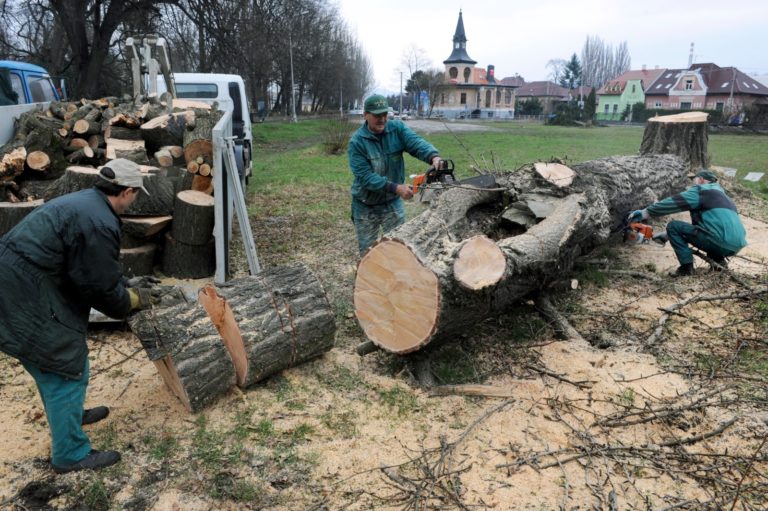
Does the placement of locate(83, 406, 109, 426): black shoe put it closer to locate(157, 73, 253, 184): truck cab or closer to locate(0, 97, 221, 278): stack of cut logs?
locate(0, 97, 221, 278): stack of cut logs

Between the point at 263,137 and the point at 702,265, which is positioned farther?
the point at 263,137

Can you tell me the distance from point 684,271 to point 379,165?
3303 millimetres

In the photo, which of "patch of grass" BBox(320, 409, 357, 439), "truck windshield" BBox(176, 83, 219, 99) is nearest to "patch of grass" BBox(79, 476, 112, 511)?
"patch of grass" BBox(320, 409, 357, 439)

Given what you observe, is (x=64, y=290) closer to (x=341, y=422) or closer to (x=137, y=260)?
(x=341, y=422)

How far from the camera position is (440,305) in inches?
122

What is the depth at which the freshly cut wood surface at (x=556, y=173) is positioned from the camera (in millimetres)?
4781

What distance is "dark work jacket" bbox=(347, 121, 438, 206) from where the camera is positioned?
438 centimetres

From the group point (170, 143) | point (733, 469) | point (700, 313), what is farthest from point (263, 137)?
point (733, 469)

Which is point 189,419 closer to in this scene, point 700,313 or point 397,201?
point 397,201

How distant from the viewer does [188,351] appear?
Result: 9.84 ft

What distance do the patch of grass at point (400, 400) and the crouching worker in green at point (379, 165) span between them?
5.25ft

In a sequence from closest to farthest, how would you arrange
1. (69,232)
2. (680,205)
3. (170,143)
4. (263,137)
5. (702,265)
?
1. (69,232)
2. (680,205)
3. (702,265)
4. (170,143)
5. (263,137)

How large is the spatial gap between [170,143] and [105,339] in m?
2.77

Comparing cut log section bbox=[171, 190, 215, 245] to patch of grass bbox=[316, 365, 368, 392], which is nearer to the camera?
patch of grass bbox=[316, 365, 368, 392]
